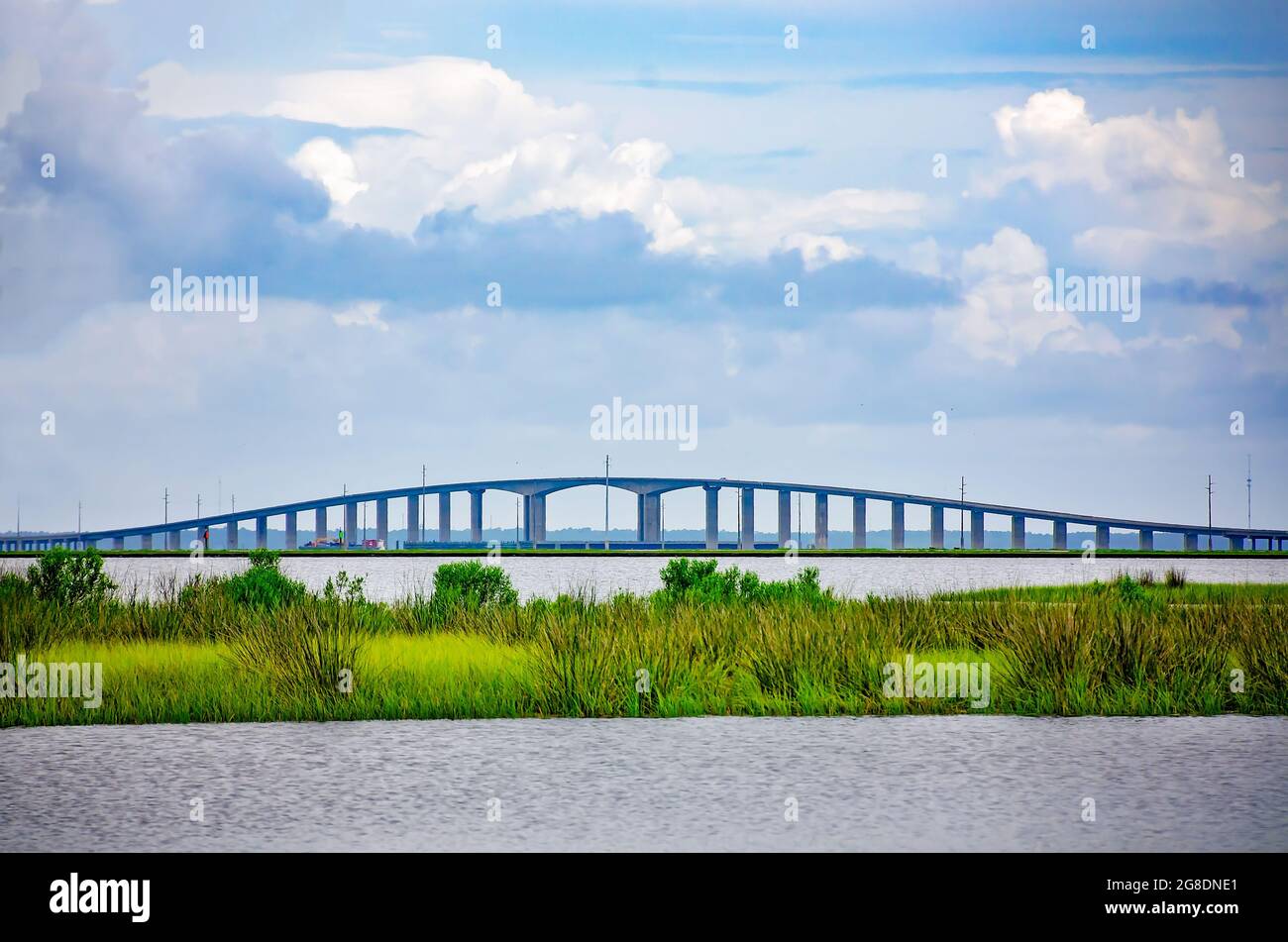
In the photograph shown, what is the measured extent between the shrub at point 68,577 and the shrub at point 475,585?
6095 millimetres

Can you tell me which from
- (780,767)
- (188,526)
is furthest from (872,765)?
(188,526)

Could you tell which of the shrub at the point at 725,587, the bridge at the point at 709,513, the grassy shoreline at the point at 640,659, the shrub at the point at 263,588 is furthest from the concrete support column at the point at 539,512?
the grassy shoreline at the point at 640,659

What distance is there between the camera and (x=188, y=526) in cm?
15338

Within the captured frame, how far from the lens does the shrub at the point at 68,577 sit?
2503cm

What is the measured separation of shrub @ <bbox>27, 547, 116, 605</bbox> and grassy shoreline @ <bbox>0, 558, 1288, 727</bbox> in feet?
7.56

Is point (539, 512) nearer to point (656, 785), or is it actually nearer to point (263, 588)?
point (263, 588)

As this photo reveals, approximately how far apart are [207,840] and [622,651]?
27.7 feet

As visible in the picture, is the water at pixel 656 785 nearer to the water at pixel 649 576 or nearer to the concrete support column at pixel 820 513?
the water at pixel 649 576

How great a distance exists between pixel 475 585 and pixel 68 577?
24.4ft

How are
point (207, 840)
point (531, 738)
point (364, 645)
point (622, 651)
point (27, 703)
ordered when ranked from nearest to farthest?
point (207, 840)
point (531, 738)
point (27, 703)
point (622, 651)
point (364, 645)

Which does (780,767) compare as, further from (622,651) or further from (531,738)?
(622,651)

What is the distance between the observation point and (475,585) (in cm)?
2645
